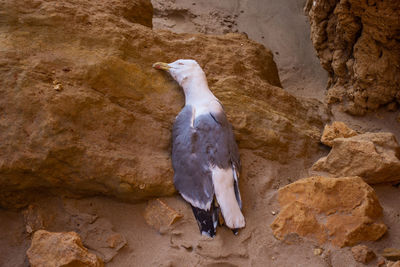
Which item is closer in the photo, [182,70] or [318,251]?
[318,251]

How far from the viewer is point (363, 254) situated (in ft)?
6.08

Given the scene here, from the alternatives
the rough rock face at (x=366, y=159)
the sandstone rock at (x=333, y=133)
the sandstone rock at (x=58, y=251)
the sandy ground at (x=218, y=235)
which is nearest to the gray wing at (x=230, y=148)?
the sandy ground at (x=218, y=235)

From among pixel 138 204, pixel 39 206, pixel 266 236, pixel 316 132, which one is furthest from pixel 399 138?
pixel 39 206

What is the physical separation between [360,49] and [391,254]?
5.55ft

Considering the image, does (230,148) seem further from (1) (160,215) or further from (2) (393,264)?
(2) (393,264)

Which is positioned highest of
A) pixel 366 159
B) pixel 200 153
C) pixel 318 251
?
pixel 366 159

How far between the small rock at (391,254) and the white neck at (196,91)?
1208 millimetres

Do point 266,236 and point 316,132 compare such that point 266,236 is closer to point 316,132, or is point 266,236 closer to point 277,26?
point 316,132

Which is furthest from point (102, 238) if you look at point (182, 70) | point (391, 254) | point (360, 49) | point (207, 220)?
point (360, 49)

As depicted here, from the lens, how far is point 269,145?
2.46 meters

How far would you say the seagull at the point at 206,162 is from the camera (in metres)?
2.02

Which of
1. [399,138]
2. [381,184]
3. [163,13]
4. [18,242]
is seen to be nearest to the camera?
[18,242]

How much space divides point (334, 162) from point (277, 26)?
8.45 feet

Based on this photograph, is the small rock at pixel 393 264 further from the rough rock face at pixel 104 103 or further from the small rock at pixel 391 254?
the rough rock face at pixel 104 103
